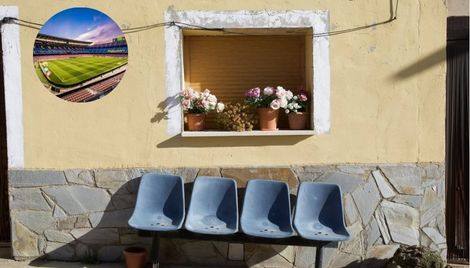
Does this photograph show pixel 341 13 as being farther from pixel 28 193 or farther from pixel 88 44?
pixel 28 193

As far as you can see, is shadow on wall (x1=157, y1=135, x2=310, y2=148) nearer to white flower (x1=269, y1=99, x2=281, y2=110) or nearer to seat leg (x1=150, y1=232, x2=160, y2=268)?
white flower (x1=269, y1=99, x2=281, y2=110)

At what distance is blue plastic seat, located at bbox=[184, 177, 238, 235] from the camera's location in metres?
4.58

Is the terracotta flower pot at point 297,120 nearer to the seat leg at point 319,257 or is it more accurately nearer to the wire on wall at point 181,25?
the wire on wall at point 181,25

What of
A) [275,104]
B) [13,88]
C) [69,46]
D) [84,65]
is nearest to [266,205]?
[275,104]

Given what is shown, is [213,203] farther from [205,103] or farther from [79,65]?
[79,65]

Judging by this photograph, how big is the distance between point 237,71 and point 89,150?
173 cm

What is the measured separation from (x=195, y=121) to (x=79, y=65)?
1.26 meters

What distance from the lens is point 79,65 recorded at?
4.77 m

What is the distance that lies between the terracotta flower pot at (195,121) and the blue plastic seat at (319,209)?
3.85 feet

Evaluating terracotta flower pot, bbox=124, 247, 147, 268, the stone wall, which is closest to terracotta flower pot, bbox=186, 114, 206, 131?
the stone wall

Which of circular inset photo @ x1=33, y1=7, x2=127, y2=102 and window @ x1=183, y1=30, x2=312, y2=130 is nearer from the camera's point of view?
circular inset photo @ x1=33, y1=7, x2=127, y2=102

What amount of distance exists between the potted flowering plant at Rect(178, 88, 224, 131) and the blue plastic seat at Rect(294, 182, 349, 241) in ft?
3.83

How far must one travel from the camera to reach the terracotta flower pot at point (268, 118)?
486 centimetres

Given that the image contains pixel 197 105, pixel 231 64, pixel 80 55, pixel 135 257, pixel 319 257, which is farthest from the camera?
pixel 231 64
